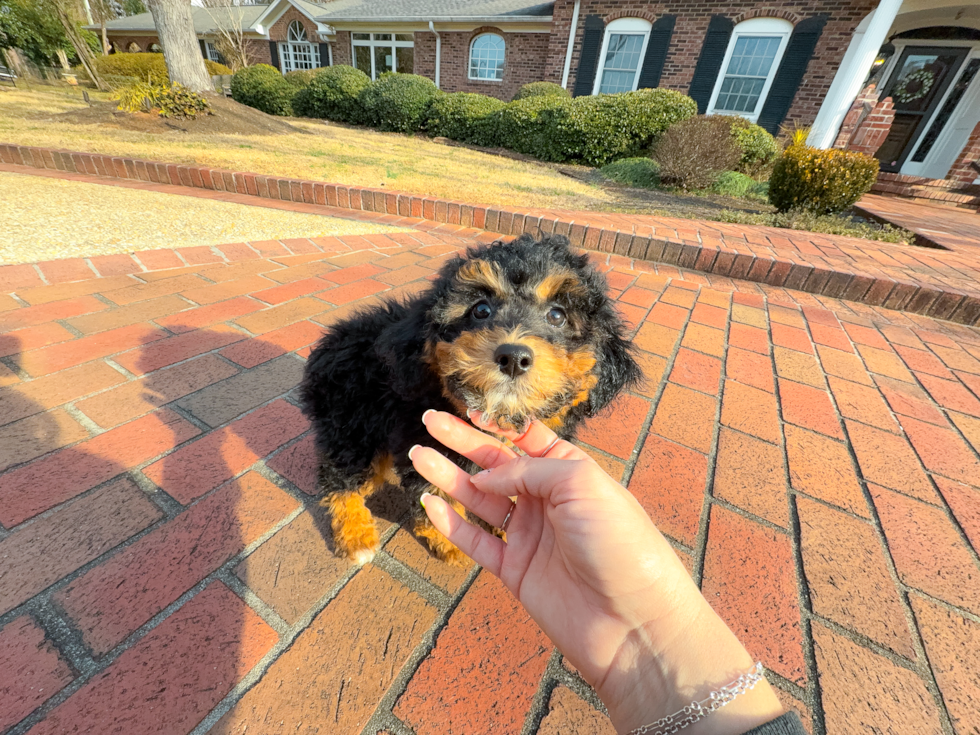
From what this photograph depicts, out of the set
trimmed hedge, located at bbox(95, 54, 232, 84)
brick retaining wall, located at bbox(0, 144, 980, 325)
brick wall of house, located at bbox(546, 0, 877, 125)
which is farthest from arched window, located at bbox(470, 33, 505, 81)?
brick retaining wall, located at bbox(0, 144, 980, 325)

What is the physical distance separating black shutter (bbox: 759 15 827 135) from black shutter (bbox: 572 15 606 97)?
20.1 feet

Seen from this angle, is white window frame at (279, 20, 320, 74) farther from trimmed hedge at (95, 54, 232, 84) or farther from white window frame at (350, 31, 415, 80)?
trimmed hedge at (95, 54, 232, 84)

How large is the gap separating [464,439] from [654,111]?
487 inches

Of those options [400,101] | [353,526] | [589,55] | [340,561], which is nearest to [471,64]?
[589,55]

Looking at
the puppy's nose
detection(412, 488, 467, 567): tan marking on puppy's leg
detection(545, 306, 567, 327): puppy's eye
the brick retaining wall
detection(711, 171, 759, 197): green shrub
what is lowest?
detection(412, 488, 467, 567): tan marking on puppy's leg

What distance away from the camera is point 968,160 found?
1184 centimetres

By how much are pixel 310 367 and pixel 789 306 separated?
4.61 meters

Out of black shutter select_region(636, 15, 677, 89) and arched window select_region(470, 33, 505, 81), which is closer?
black shutter select_region(636, 15, 677, 89)

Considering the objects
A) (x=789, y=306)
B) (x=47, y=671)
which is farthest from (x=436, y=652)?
(x=789, y=306)

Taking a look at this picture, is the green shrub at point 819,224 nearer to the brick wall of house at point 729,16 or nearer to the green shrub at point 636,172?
the green shrub at point 636,172

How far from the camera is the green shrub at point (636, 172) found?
32.2 ft

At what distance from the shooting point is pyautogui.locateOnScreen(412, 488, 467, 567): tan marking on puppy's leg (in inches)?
65.3

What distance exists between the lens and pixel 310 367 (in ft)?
6.11

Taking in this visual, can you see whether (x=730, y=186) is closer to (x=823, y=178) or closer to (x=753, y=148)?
(x=753, y=148)
